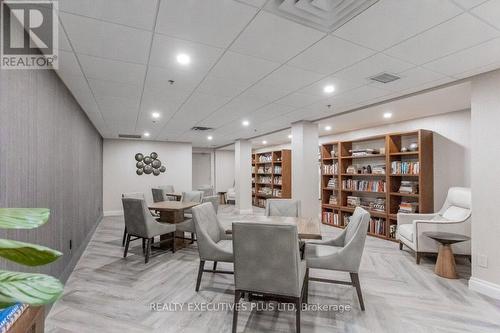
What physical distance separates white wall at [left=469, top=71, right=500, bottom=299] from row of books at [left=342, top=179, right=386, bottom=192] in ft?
7.45

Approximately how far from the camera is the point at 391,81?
115 inches

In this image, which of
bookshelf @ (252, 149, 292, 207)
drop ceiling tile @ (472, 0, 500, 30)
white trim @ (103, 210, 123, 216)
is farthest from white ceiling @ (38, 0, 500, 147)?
white trim @ (103, 210, 123, 216)

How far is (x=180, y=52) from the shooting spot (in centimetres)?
221

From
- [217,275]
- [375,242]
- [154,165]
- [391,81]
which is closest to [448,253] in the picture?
[375,242]

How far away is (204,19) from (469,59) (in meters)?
2.45

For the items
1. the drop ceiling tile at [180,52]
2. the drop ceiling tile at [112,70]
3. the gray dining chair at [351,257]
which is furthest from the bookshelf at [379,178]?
the drop ceiling tile at [112,70]

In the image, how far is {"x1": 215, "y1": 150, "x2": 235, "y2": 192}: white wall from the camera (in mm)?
10680

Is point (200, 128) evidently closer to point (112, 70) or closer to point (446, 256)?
point (112, 70)

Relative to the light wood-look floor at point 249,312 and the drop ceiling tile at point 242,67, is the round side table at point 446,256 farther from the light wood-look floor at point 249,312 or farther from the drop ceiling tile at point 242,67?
the drop ceiling tile at point 242,67

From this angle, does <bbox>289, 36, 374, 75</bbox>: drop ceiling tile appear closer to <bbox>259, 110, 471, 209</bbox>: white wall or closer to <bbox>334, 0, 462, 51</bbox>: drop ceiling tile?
<bbox>334, 0, 462, 51</bbox>: drop ceiling tile

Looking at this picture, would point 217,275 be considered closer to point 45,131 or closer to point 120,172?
point 45,131

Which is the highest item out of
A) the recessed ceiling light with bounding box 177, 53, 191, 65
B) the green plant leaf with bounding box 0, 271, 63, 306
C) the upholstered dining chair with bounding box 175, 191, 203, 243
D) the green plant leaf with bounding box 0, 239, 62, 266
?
the recessed ceiling light with bounding box 177, 53, 191, 65

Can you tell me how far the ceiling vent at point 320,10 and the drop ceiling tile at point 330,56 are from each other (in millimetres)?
237

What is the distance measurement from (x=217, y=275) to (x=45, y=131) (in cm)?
240
